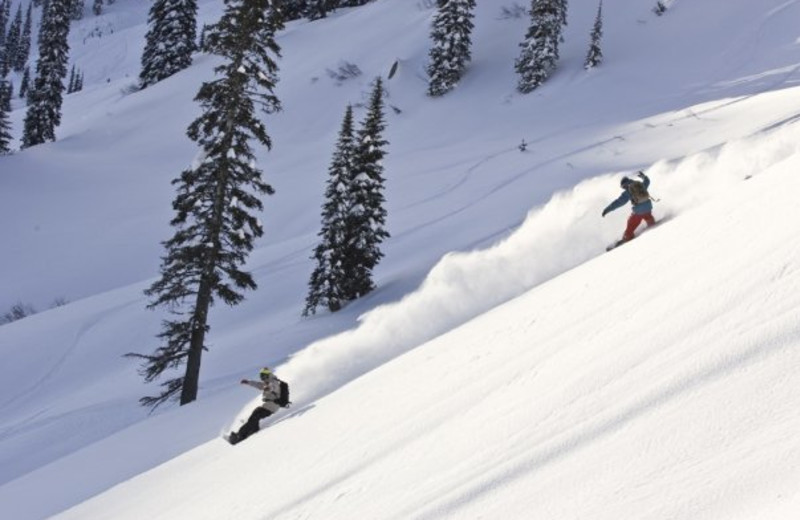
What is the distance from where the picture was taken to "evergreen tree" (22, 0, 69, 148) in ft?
168

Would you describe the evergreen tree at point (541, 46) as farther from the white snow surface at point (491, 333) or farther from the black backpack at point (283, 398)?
the black backpack at point (283, 398)

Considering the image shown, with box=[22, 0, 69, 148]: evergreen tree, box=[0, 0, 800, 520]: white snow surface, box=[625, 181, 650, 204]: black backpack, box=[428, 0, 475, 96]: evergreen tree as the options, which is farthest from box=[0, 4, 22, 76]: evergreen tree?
box=[625, 181, 650, 204]: black backpack

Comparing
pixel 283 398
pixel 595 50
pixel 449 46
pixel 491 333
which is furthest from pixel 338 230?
pixel 449 46

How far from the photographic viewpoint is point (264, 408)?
11.8 metres

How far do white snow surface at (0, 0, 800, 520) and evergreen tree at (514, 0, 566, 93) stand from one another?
1585 millimetres

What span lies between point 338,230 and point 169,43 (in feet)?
160

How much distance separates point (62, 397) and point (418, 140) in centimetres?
2962

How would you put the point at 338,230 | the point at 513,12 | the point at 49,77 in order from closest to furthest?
the point at 338,230
the point at 49,77
the point at 513,12

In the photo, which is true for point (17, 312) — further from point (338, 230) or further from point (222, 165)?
point (222, 165)

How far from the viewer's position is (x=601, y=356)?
6418 mm

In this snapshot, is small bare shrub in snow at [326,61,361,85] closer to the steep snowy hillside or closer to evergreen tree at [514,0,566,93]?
evergreen tree at [514,0,566,93]

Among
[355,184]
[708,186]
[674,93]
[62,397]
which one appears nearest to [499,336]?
[708,186]

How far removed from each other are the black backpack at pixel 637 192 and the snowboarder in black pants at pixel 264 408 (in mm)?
7501

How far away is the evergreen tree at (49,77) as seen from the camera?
51344 millimetres
